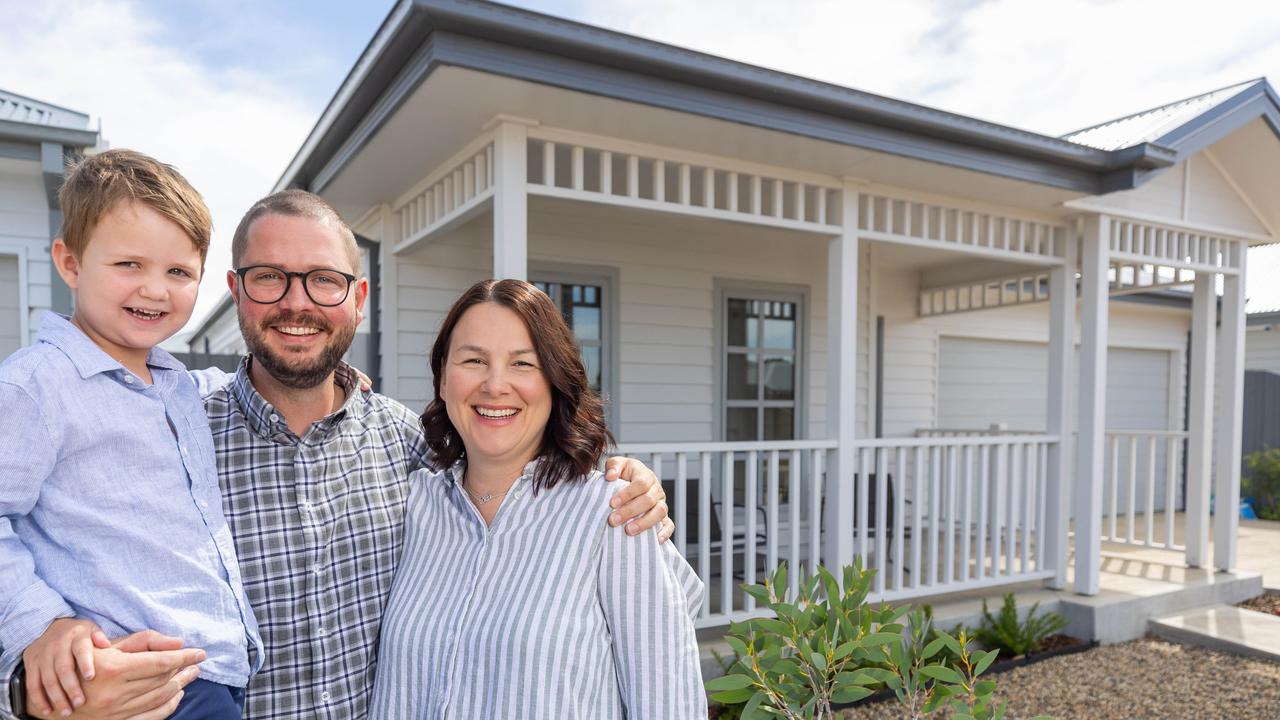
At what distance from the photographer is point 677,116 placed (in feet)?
10.4

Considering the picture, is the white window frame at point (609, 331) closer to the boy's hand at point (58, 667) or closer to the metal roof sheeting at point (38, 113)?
the metal roof sheeting at point (38, 113)

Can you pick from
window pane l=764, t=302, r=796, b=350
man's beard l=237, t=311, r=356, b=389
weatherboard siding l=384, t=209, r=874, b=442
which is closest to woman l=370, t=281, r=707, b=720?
man's beard l=237, t=311, r=356, b=389

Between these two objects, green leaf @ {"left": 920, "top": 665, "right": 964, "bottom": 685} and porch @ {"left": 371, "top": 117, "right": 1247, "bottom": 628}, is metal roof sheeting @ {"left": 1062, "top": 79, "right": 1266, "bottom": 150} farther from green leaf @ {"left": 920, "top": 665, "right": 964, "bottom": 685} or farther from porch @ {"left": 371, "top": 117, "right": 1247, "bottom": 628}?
green leaf @ {"left": 920, "top": 665, "right": 964, "bottom": 685}

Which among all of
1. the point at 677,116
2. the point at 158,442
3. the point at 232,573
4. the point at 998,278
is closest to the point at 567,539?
the point at 232,573

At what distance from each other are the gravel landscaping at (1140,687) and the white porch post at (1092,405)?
59 centimetres

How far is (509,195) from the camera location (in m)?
3.20

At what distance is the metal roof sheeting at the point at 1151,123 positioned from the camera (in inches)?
183

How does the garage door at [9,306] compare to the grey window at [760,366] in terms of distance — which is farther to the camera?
the grey window at [760,366]

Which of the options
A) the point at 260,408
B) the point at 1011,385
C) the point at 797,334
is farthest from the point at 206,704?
the point at 1011,385

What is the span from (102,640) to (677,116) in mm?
2787

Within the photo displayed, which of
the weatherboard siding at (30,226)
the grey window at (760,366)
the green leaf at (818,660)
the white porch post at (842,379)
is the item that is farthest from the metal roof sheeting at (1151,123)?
the weatherboard siding at (30,226)

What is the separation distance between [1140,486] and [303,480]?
11.5m

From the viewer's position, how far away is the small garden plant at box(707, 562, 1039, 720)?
1.68m

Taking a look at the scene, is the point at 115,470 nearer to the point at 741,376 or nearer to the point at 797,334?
the point at 741,376
